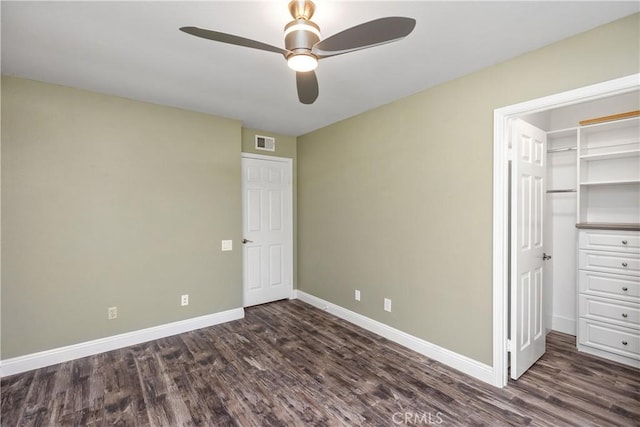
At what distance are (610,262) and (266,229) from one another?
152 inches

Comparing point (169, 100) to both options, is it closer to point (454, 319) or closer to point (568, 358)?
point (454, 319)

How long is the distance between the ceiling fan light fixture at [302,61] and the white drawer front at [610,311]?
130 inches

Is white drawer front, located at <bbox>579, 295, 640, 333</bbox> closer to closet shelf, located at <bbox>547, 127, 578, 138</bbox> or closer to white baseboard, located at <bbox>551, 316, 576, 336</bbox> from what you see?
white baseboard, located at <bbox>551, 316, 576, 336</bbox>

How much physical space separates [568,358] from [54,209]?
4952 mm

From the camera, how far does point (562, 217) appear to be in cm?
327

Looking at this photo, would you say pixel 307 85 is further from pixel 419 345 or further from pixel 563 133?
pixel 563 133

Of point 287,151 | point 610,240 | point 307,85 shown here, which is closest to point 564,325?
point 610,240

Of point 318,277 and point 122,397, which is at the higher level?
point 318,277

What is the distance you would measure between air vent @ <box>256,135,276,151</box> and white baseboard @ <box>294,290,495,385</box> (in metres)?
2.35

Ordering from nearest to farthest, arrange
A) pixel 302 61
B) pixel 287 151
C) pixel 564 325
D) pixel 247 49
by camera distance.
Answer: pixel 302 61 → pixel 247 49 → pixel 564 325 → pixel 287 151

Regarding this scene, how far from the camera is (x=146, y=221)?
312cm

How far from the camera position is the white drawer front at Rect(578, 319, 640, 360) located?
2535mm

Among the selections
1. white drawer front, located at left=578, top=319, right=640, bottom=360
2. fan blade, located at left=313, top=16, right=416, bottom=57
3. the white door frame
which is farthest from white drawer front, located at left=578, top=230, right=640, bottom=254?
fan blade, located at left=313, top=16, right=416, bottom=57

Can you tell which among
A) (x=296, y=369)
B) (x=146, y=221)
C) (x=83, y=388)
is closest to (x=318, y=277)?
(x=296, y=369)
